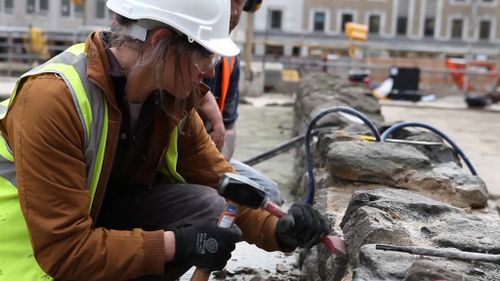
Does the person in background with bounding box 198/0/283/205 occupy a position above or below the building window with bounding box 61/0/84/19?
above

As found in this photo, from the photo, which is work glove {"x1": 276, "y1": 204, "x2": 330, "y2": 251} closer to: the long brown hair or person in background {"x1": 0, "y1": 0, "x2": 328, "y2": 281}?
person in background {"x1": 0, "y1": 0, "x2": 328, "y2": 281}

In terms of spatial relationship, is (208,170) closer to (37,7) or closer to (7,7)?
(7,7)

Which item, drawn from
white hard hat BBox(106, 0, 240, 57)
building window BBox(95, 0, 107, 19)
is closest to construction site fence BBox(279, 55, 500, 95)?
white hard hat BBox(106, 0, 240, 57)

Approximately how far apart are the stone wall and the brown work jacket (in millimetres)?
672

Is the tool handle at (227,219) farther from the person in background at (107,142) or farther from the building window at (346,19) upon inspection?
the building window at (346,19)

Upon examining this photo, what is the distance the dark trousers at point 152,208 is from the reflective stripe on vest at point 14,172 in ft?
1.52

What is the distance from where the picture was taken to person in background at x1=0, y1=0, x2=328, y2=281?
1837mm

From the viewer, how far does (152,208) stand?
243cm

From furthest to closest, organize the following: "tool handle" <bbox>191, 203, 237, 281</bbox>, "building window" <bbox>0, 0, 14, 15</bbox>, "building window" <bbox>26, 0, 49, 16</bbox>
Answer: "building window" <bbox>26, 0, 49, 16</bbox>
"building window" <bbox>0, 0, 14, 15</bbox>
"tool handle" <bbox>191, 203, 237, 281</bbox>

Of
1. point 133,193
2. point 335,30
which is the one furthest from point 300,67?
point 335,30

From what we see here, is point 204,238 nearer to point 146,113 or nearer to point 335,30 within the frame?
point 146,113

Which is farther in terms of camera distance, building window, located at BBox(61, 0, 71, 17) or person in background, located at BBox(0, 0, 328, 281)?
building window, located at BBox(61, 0, 71, 17)

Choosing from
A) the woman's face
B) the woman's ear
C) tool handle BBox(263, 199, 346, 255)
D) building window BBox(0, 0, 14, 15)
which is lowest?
building window BBox(0, 0, 14, 15)

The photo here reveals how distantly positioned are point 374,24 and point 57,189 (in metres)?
47.1
